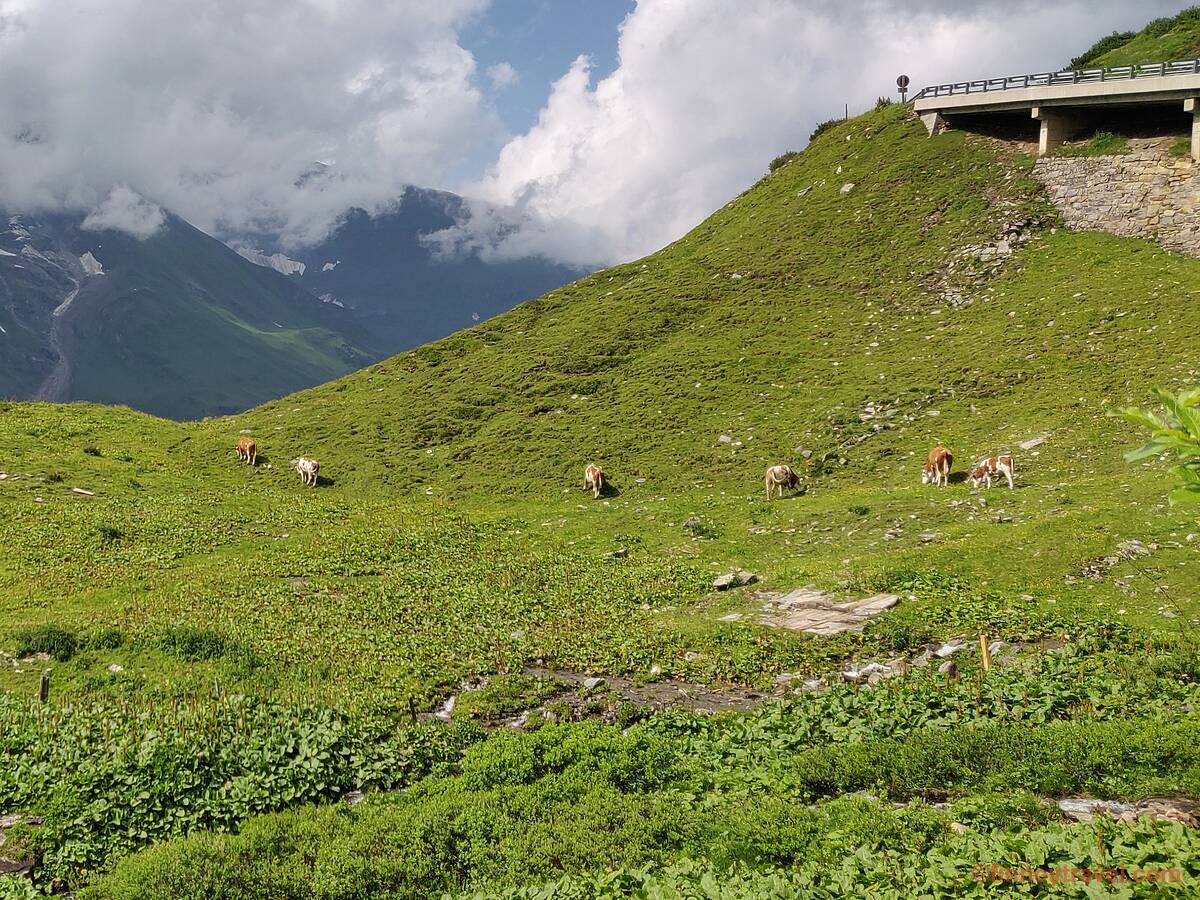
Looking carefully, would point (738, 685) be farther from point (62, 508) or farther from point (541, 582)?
point (62, 508)

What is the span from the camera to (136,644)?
15594mm

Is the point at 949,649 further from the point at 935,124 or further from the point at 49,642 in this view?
the point at 935,124

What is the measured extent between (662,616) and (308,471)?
22037mm

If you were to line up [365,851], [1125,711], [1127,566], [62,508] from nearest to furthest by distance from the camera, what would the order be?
1. [365,851]
2. [1125,711]
3. [1127,566]
4. [62,508]

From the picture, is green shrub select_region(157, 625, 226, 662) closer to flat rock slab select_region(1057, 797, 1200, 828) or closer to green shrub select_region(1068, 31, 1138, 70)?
flat rock slab select_region(1057, 797, 1200, 828)

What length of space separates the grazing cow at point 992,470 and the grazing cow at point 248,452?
3165 cm

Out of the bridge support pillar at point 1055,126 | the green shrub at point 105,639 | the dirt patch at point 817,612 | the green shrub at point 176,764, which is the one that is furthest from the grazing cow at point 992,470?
the bridge support pillar at point 1055,126

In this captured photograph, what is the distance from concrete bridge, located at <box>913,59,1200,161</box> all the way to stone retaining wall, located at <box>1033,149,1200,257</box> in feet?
5.25

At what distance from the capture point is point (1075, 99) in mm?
44438

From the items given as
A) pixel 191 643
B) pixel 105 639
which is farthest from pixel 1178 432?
pixel 105 639

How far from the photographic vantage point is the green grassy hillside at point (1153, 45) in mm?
49250

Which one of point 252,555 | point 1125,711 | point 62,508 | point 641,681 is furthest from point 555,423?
point 1125,711

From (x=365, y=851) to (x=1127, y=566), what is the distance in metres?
16.9

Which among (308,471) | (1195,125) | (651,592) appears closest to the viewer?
(651,592)
